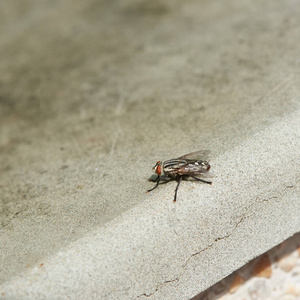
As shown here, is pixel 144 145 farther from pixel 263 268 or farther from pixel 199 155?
pixel 263 268

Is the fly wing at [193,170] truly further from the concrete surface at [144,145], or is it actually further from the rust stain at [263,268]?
the rust stain at [263,268]

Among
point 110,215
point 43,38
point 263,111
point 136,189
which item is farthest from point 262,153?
point 43,38

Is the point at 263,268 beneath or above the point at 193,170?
beneath

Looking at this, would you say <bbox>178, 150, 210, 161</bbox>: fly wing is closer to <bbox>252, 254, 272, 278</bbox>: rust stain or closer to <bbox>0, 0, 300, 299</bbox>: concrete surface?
<bbox>0, 0, 300, 299</bbox>: concrete surface

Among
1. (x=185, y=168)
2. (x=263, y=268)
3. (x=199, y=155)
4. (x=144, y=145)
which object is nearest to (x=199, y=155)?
(x=199, y=155)

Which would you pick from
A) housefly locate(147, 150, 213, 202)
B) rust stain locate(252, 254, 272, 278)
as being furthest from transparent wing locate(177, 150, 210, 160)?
rust stain locate(252, 254, 272, 278)

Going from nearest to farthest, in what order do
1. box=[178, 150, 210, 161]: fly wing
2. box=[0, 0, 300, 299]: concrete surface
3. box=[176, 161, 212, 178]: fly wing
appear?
box=[0, 0, 300, 299]: concrete surface → box=[176, 161, 212, 178]: fly wing → box=[178, 150, 210, 161]: fly wing
